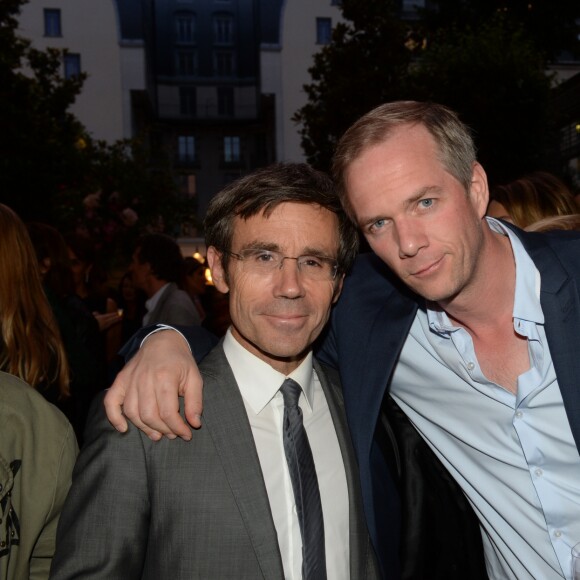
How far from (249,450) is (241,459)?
0.04 meters

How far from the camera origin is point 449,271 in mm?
2125

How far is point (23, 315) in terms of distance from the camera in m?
3.11

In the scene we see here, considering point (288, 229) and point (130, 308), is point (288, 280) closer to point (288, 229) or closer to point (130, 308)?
point (288, 229)

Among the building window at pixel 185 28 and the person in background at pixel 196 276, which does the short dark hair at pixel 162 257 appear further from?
the building window at pixel 185 28

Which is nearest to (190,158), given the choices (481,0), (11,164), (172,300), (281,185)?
(481,0)

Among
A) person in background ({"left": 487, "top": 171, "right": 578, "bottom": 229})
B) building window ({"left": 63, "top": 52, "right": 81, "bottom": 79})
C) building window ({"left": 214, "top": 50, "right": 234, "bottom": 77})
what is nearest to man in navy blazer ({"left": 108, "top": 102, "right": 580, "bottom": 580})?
person in background ({"left": 487, "top": 171, "right": 578, "bottom": 229})

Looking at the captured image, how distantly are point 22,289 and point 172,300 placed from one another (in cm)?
249

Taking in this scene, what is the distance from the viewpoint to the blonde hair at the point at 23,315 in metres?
3.02

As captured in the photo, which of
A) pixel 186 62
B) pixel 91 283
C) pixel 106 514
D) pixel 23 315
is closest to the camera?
pixel 106 514

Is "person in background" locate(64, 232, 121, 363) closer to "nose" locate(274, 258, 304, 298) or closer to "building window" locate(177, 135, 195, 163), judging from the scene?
"nose" locate(274, 258, 304, 298)

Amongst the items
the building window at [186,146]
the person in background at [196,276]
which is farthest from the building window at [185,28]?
the person in background at [196,276]

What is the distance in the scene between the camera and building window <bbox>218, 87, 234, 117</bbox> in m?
49.2

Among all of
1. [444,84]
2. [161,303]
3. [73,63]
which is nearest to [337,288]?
[161,303]

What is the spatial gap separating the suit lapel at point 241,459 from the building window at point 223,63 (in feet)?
171
